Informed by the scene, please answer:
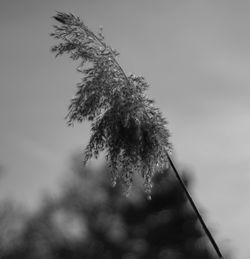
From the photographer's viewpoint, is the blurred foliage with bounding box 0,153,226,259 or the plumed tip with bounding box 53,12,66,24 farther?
the blurred foliage with bounding box 0,153,226,259

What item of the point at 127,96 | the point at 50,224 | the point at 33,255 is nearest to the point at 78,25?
the point at 127,96

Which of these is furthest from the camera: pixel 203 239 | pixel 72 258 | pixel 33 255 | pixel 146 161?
pixel 33 255

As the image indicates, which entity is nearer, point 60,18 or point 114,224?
point 60,18

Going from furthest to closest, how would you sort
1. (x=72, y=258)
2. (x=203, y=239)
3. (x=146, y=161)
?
1. (x=72, y=258)
2. (x=203, y=239)
3. (x=146, y=161)

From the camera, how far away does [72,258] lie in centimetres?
2498

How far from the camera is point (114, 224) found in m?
24.9

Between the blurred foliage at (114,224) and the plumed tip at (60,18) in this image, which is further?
the blurred foliage at (114,224)

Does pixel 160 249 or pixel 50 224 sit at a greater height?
pixel 50 224

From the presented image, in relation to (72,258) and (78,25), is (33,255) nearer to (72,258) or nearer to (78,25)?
(72,258)

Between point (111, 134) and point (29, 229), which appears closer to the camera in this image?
point (111, 134)

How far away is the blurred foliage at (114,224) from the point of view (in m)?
23.5

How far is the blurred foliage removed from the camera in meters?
23.5

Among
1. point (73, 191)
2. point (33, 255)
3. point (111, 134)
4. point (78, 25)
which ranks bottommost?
point (111, 134)

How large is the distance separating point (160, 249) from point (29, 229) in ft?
29.3
